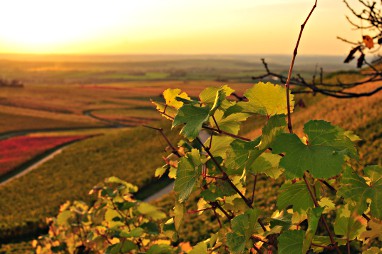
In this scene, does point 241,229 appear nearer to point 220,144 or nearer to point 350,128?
point 220,144

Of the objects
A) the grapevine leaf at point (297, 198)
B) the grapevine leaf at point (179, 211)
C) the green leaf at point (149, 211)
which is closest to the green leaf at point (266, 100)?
the grapevine leaf at point (297, 198)

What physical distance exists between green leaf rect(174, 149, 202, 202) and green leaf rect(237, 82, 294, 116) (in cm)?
38

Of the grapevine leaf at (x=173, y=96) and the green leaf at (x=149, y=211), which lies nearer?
A: the grapevine leaf at (x=173, y=96)

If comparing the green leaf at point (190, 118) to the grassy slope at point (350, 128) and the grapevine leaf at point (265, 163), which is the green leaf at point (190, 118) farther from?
the grassy slope at point (350, 128)

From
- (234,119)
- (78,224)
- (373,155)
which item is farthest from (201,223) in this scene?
(234,119)

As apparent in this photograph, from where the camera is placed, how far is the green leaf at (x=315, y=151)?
150 centimetres

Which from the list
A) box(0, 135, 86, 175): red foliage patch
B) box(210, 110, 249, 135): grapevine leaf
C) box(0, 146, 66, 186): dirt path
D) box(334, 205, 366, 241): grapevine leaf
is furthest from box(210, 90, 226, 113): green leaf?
box(0, 135, 86, 175): red foliage patch

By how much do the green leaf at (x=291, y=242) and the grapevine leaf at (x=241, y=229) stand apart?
0.17 metres

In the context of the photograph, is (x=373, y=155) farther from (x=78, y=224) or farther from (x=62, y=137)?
(x=62, y=137)

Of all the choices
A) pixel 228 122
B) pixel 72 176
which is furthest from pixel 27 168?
pixel 228 122

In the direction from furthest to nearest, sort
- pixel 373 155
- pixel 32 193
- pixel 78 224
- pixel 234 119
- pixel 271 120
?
1. pixel 32 193
2. pixel 373 155
3. pixel 78 224
4. pixel 234 119
5. pixel 271 120

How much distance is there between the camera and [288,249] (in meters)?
1.75

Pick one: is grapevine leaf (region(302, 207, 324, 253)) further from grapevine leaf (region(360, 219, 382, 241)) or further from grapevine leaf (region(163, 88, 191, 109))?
grapevine leaf (region(163, 88, 191, 109))

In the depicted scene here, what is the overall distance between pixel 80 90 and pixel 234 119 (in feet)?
405
